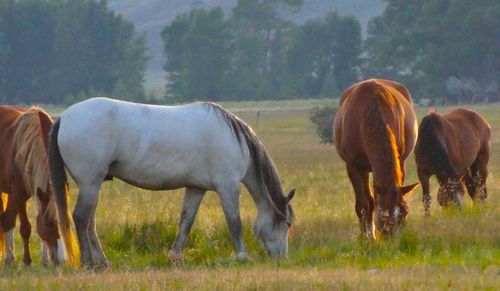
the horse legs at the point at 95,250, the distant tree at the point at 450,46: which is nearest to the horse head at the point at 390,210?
the horse legs at the point at 95,250

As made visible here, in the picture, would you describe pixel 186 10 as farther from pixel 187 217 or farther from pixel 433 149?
pixel 187 217

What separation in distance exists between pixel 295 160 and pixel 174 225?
756 inches

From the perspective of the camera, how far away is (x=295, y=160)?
31.6 m

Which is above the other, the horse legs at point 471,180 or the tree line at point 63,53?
the horse legs at point 471,180

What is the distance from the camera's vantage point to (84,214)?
10430 millimetres

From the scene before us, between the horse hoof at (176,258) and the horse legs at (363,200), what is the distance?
7.80ft

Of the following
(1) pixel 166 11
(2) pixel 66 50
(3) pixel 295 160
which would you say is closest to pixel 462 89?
(2) pixel 66 50

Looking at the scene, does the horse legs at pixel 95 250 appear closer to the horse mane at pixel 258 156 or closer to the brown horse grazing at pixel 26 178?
the brown horse grazing at pixel 26 178

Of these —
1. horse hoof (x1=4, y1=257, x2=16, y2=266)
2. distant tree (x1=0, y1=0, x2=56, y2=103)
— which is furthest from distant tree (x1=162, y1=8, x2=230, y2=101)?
horse hoof (x1=4, y1=257, x2=16, y2=266)

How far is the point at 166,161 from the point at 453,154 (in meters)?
5.85

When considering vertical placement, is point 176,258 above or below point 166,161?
below

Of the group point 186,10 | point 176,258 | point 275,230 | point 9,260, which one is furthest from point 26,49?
point 186,10

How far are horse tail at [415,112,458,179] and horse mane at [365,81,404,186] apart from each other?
2056mm

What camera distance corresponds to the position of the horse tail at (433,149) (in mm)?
15016
